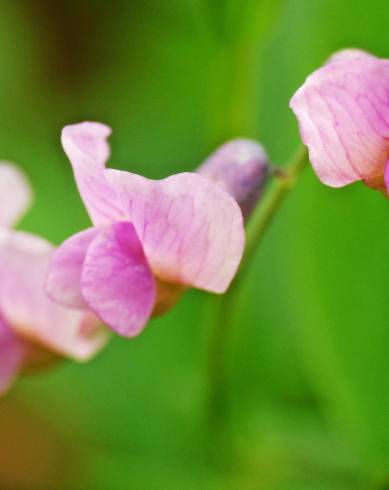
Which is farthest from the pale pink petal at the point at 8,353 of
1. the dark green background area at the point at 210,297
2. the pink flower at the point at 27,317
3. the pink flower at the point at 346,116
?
the pink flower at the point at 346,116

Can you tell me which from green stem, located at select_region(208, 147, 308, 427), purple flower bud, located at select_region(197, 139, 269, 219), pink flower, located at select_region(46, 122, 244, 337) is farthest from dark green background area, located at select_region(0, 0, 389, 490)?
pink flower, located at select_region(46, 122, 244, 337)

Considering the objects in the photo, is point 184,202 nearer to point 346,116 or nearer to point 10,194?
point 346,116

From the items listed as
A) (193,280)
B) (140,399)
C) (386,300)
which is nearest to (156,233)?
(193,280)

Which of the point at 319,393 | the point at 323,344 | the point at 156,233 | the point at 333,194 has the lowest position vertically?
the point at 319,393

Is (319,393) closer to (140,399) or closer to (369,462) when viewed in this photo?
(369,462)

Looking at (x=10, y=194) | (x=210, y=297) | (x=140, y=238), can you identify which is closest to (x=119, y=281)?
(x=140, y=238)

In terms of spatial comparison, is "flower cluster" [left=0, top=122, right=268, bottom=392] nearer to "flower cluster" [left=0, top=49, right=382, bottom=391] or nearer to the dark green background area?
"flower cluster" [left=0, top=49, right=382, bottom=391]
